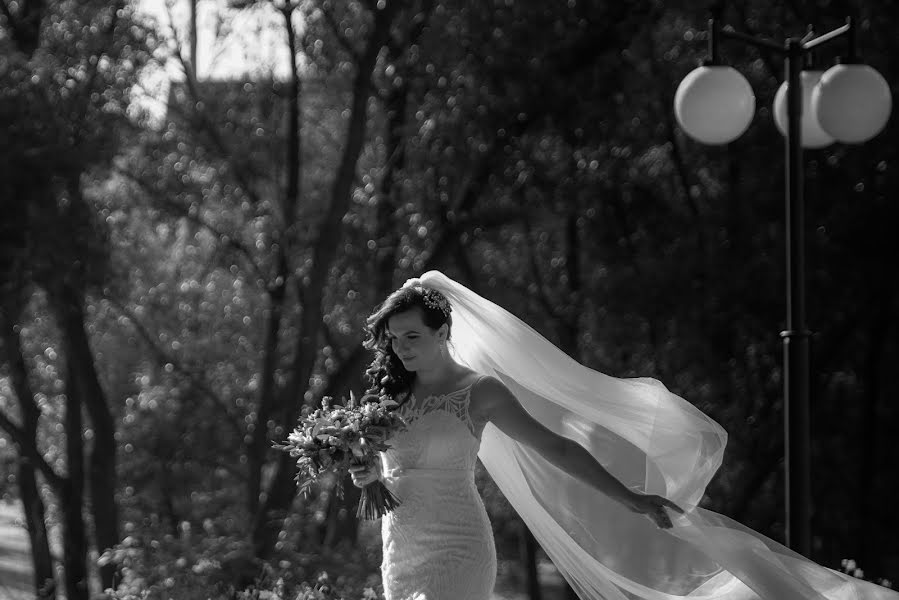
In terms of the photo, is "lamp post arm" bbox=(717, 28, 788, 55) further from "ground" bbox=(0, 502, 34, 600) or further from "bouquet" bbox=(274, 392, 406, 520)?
"ground" bbox=(0, 502, 34, 600)

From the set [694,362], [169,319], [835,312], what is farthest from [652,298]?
[169,319]

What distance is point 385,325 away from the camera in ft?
16.5

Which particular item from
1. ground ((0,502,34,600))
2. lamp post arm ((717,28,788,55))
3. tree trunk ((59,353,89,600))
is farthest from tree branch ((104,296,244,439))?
lamp post arm ((717,28,788,55))

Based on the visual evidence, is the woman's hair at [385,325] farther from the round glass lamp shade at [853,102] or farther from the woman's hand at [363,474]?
the round glass lamp shade at [853,102]

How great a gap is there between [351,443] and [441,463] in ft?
1.26

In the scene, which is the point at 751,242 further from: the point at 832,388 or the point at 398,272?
the point at 398,272

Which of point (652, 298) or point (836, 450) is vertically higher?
point (652, 298)

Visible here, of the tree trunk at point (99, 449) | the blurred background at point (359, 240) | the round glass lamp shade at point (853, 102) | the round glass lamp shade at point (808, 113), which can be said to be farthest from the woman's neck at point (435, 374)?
the tree trunk at point (99, 449)

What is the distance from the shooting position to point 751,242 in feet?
51.9

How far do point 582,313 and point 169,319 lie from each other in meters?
5.64

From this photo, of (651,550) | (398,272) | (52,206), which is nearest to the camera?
(651,550)

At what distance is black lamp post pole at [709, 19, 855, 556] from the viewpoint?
707 centimetres

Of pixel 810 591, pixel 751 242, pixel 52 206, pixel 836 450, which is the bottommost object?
pixel 836 450

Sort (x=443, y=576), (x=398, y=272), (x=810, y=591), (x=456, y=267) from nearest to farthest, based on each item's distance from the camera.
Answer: (x=443, y=576), (x=810, y=591), (x=398, y=272), (x=456, y=267)
